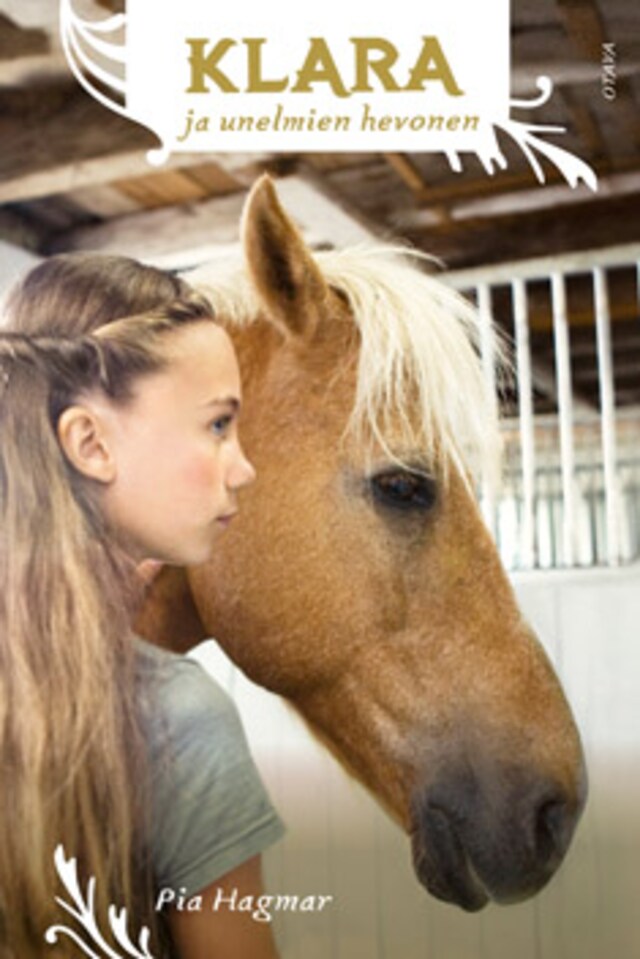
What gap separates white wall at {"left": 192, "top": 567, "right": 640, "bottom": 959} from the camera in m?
1.18

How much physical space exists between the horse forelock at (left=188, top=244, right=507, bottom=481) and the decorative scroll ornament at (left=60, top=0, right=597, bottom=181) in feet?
0.48

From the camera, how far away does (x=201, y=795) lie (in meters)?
1.19

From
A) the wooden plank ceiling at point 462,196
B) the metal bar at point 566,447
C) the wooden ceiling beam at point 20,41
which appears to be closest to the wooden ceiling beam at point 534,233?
the wooden plank ceiling at point 462,196

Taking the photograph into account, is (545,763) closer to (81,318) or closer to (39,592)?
(39,592)

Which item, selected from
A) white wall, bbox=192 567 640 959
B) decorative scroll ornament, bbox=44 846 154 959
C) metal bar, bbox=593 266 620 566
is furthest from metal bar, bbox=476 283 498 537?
decorative scroll ornament, bbox=44 846 154 959

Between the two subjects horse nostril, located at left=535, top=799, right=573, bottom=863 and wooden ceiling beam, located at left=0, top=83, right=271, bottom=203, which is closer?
horse nostril, located at left=535, top=799, right=573, bottom=863

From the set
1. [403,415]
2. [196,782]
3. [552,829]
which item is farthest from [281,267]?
[552,829]

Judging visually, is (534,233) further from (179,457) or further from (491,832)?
(491,832)

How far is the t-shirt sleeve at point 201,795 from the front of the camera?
3.90 ft

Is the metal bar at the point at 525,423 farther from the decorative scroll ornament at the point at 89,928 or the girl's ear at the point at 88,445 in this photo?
the decorative scroll ornament at the point at 89,928

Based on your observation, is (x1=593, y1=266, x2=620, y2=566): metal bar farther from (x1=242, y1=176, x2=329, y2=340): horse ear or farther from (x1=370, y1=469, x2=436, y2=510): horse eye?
(x1=242, y1=176, x2=329, y2=340): horse ear

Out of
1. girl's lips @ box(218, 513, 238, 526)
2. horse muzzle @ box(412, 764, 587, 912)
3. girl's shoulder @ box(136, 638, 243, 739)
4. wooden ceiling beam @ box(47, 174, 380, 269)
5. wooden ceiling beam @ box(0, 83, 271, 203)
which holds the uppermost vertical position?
wooden ceiling beam @ box(0, 83, 271, 203)

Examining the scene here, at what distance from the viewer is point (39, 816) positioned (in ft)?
3.95

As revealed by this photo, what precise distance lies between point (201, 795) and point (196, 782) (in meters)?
0.01
